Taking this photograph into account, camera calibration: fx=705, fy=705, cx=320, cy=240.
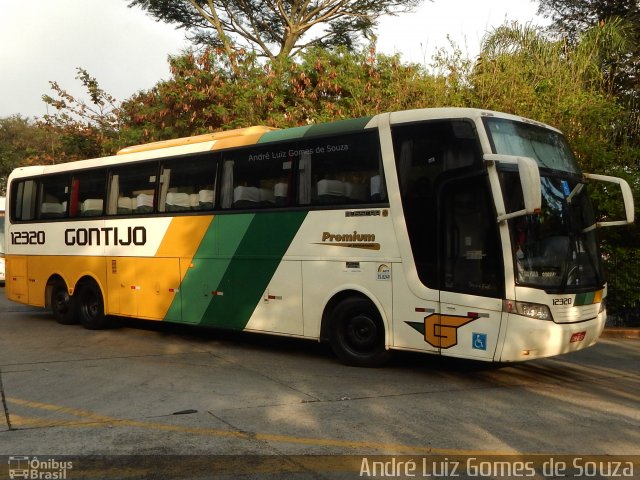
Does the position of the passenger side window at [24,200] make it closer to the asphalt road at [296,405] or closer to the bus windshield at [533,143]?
the asphalt road at [296,405]

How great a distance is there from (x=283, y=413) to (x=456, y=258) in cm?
280

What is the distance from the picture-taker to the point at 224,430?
6340 mm

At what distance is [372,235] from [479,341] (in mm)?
1940

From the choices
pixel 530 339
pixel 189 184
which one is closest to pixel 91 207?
pixel 189 184

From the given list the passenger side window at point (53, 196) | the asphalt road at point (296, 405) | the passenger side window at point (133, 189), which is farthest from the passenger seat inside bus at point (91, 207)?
the asphalt road at point (296, 405)

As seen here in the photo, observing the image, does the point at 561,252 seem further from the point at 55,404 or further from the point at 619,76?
the point at 619,76

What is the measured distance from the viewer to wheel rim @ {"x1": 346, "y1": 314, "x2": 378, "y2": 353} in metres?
9.23

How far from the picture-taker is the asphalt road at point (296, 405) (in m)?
5.83

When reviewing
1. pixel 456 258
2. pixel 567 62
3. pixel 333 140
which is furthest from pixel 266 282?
pixel 567 62

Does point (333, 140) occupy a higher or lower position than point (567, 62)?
lower

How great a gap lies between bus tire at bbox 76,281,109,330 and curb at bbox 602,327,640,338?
9383 mm

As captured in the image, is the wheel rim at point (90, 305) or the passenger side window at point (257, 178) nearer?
the passenger side window at point (257, 178)

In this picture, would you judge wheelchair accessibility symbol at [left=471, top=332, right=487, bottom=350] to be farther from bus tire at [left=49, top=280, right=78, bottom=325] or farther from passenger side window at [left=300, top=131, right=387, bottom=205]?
bus tire at [left=49, top=280, right=78, bottom=325]

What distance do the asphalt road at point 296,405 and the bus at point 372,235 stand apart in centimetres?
65
